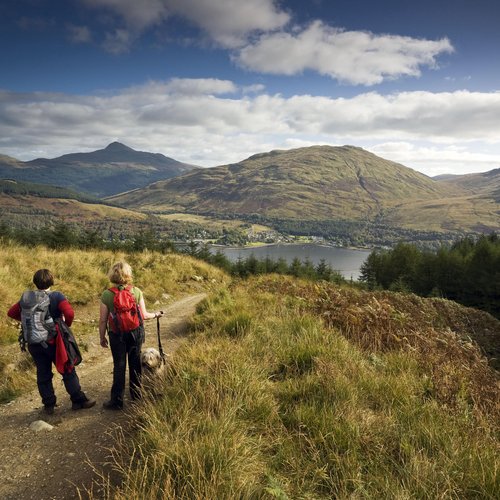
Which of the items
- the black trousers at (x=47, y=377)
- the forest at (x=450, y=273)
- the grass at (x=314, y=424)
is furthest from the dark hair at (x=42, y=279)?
the forest at (x=450, y=273)

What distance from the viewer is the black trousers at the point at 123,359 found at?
5.96m

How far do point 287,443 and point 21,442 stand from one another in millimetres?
4046

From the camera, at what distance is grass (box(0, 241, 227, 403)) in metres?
7.43

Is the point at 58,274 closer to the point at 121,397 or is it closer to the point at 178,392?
the point at 121,397

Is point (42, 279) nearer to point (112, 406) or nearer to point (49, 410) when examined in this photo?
point (49, 410)

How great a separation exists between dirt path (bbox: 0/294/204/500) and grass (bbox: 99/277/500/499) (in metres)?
0.57

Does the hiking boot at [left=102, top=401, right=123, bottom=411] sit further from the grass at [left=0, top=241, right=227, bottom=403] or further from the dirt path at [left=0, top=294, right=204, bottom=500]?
the grass at [left=0, top=241, right=227, bottom=403]

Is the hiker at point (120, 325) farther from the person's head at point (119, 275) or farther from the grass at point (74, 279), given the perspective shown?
the grass at point (74, 279)

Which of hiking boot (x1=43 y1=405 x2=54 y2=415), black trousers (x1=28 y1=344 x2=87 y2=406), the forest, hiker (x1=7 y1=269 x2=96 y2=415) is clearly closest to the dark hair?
hiker (x1=7 y1=269 x2=96 y2=415)

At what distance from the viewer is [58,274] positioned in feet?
44.3

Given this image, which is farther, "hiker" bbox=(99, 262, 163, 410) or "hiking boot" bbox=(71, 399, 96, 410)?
"hiking boot" bbox=(71, 399, 96, 410)

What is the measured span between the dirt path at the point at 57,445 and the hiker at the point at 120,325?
42cm

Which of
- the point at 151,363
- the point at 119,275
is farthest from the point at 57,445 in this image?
the point at 119,275

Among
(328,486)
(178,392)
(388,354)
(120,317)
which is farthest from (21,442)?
(388,354)
